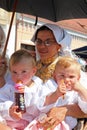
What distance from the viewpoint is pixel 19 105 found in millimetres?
2543

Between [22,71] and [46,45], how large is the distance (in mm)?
587

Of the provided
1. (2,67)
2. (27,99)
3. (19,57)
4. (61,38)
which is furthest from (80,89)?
(61,38)

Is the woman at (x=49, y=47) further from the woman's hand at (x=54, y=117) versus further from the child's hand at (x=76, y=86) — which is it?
the child's hand at (x=76, y=86)

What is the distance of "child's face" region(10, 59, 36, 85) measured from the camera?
277 centimetres

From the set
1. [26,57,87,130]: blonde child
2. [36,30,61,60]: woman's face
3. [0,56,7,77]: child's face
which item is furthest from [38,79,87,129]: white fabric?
[36,30,61,60]: woman's face

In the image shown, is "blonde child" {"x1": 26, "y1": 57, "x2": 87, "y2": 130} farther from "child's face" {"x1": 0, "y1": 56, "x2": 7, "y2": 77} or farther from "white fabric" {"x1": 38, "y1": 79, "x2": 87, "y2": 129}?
"child's face" {"x1": 0, "y1": 56, "x2": 7, "y2": 77}

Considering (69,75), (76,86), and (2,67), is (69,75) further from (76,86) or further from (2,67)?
(2,67)

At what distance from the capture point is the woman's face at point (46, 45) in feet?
10.7

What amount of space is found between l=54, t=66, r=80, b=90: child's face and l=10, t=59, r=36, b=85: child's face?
0.89 ft

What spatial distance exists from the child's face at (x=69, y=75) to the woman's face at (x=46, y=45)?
2.10 feet

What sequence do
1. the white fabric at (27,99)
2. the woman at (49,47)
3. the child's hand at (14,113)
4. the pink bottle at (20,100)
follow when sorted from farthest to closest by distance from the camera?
1. the woman at (49,47)
2. the white fabric at (27,99)
3. the child's hand at (14,113)
4. the pink bottle at (20,100)

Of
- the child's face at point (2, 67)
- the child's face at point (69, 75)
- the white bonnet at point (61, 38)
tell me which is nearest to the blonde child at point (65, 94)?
the child's face at point (69, 75)

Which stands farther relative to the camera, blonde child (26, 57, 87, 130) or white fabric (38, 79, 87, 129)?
white fabric (38, 79, 87, 129)

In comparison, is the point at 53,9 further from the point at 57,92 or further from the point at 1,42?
the point at 57,92
